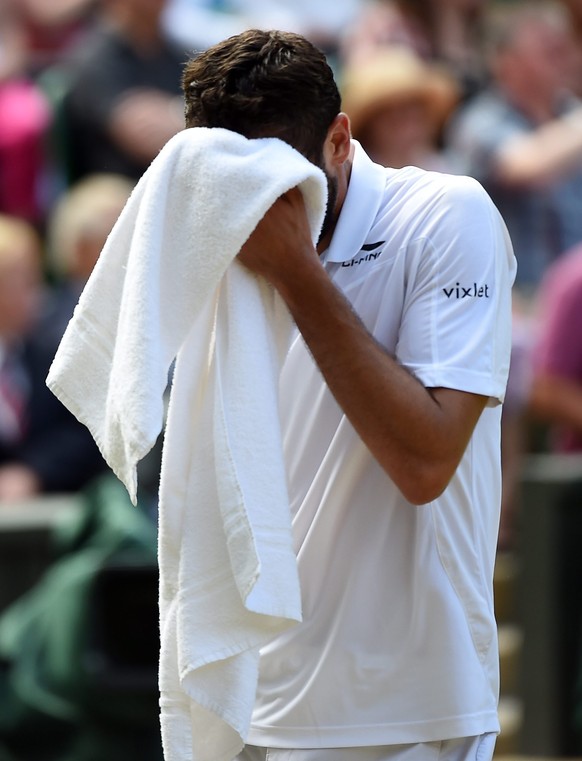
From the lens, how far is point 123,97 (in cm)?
676

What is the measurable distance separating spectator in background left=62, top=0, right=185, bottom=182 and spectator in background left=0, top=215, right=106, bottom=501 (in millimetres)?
1098

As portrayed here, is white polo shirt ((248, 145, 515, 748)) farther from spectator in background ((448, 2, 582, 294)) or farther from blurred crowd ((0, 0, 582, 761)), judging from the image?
spectator in background ((448, 2, 582, 294))

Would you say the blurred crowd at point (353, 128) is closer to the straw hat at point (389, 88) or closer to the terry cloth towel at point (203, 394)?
the straw hat at point (389, 88)

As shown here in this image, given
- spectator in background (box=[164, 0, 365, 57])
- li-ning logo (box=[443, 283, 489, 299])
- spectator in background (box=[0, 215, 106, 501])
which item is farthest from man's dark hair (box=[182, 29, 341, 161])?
spectator in background (box=[164, 0, 365, 57])

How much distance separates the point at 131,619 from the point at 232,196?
125 inches

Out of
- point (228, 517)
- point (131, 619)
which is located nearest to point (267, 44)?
point (228, 517)

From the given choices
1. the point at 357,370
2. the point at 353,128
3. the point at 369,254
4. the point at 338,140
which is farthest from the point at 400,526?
the point at 353,128

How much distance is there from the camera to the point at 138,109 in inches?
263

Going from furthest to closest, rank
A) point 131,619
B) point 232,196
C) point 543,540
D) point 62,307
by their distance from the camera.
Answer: point 62,307, point 543,540, point 131,619, point 232,196

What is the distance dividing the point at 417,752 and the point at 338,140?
0.95 metres

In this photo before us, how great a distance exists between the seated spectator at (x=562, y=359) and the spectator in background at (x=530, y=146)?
1.15 m

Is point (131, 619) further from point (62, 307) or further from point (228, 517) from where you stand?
point (228, 517)

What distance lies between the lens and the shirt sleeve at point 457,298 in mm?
2244

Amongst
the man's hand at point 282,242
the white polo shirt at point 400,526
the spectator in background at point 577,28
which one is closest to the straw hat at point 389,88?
the spectator in background at point 577,28
